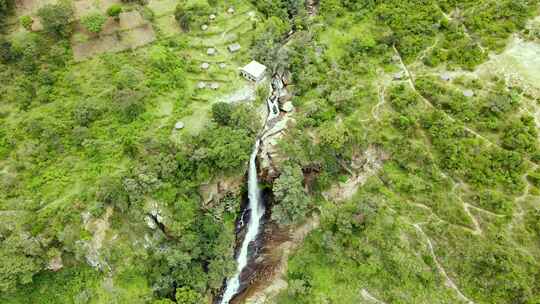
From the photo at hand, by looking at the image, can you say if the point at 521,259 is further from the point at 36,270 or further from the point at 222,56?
the point at 36,270

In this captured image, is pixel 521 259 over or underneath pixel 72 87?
underneath

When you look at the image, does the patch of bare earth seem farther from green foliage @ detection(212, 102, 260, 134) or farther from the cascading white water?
green foliage @ detection(212, 102, 260, 134)

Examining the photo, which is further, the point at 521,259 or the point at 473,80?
the point at 473,80

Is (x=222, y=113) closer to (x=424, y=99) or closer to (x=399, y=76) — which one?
(x=399, y=76)

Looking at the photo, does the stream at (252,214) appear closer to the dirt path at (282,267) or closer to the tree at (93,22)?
the dirt path at (282,267)

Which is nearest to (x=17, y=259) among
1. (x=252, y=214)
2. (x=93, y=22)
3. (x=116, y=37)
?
(x=252, y=214)

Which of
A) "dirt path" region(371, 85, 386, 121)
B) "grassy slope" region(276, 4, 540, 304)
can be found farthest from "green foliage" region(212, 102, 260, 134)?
"dirt path" region(371, 85, 386, 121)

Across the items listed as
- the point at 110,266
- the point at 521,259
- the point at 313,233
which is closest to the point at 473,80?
the point at 521,259

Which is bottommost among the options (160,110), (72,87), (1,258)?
(1,258)
